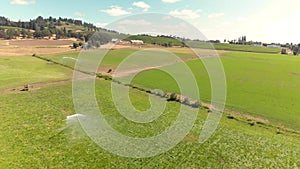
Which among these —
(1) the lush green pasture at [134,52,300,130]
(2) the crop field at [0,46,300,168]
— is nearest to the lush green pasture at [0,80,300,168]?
(2) the crop field at [0,46,300,168]

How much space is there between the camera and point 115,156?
19562 millimetres

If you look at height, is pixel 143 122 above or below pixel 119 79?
below

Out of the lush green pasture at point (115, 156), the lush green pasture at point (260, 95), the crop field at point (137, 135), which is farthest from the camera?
the lush green pasture at point (260, 95)

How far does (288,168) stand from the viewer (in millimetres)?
19062

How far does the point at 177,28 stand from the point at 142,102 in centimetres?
1713

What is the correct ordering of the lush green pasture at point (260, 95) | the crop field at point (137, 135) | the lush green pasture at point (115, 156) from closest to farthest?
the lush green pasture at point (115, 156) → the crop field at point (137, 135) → the lush green pasture at point (260, 95)

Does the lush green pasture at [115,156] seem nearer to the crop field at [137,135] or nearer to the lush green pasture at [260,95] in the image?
the crop field at [137,135]

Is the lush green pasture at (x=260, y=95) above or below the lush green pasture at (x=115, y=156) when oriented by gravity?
above

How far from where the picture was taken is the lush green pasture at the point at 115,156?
1846 cm

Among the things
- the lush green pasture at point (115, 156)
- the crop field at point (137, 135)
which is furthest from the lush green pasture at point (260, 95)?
the lush green pasture at point (115, 156)

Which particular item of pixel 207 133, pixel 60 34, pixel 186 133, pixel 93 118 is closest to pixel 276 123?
pixel 207 133

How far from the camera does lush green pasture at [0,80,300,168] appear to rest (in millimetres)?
18456

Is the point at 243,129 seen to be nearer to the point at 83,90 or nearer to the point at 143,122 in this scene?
the point at 143,122

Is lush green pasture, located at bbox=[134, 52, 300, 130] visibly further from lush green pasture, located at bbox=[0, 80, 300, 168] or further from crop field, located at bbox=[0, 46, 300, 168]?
lush green pasture, located at bbox=[0, 80, 300, 168]
